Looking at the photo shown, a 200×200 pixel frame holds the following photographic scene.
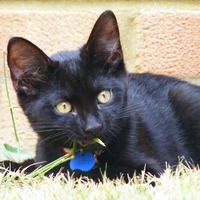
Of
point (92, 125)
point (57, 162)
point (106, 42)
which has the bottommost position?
point (57, 162)

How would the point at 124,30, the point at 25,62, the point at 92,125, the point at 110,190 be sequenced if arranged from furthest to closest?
the point at 124,30, the point at 25,62, the point at 92,125, the point at 110,190

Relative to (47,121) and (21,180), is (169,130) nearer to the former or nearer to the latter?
(47,121)

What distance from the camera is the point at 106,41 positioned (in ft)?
5.26

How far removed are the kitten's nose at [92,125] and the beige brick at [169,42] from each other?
32.1 inches

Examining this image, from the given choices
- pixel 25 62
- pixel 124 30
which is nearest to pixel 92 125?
pixel 25 62

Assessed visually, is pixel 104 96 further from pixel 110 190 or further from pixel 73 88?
pixel 110 190

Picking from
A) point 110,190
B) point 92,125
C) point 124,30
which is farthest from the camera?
point 124,30

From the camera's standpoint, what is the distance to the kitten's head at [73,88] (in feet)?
4.86

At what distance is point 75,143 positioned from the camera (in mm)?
1562

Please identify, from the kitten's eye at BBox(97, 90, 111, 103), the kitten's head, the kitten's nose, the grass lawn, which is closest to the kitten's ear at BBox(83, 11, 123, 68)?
the kitten's head

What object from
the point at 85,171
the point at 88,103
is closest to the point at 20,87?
the point at 88,103

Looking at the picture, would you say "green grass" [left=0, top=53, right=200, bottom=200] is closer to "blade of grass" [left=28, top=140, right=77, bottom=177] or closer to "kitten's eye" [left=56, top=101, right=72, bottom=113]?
"blade of grass" [left=28, top=140, right=77, bottom=177]

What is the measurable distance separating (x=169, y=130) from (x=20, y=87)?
32.8 inches

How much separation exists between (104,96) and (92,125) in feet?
0.58
